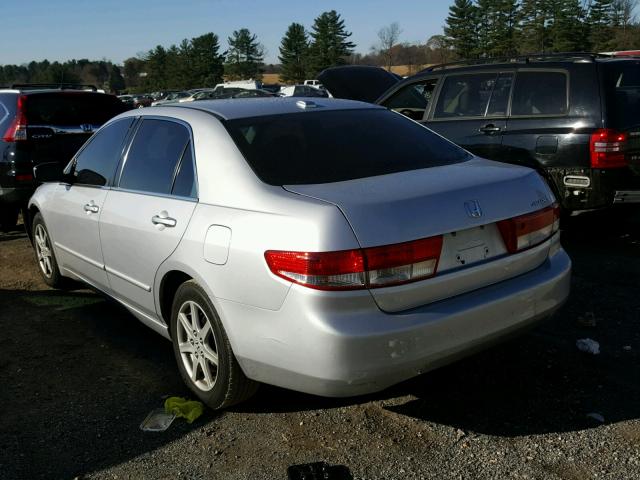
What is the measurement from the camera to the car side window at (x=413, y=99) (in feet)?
25.4

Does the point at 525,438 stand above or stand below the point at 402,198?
below

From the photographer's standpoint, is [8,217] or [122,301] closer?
[122,301]

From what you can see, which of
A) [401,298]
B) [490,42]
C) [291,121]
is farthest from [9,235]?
[490,42]

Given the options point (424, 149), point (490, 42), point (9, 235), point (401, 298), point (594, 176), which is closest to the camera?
point (401, 298)

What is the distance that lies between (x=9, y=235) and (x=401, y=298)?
689 centimetres

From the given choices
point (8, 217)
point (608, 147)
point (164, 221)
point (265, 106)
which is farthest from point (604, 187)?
point (8, 217)

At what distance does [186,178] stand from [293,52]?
98.3 meters

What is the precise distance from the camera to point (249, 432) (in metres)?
3.32

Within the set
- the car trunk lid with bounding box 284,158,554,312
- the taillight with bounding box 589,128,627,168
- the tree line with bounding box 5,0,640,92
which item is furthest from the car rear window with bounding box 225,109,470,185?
the tree line with bounding box 5,0,640,92

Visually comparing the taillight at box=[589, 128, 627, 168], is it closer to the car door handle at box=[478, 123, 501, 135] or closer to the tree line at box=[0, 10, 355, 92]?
the car door handle at box=[478, 123, 501, 135]

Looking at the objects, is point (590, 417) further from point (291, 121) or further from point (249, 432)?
point (291, 121)

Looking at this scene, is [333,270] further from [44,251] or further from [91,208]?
[44,251]

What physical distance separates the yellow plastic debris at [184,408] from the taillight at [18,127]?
5144 millimetres

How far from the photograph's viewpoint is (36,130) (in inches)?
303
